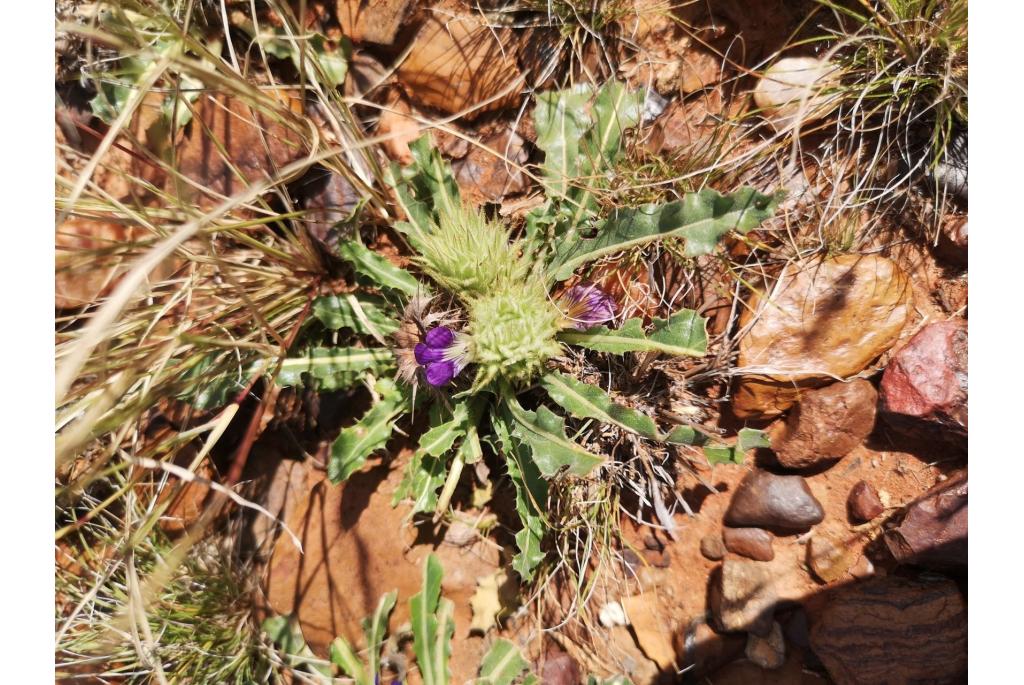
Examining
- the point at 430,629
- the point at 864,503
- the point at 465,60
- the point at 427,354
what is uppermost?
the point at 465,60

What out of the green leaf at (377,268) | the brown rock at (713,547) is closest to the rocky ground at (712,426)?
the brown rock at (713,547)

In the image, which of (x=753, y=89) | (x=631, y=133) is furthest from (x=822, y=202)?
(x=631, y=133)

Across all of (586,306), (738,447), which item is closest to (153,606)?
(586,306)

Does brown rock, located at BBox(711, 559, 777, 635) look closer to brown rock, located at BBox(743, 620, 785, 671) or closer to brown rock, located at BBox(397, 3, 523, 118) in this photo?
brown rock, located at BBox(743, 620, 785, 671)

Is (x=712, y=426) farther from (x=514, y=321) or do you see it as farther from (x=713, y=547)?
(x=514, y=321)

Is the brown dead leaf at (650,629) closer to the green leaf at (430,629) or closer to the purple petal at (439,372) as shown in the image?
the green leaf at (430,629)

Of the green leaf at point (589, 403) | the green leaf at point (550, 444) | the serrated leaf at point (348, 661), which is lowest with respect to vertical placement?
the serrated leaf at point (348, 661)

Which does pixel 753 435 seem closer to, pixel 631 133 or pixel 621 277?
pixel 621 277
